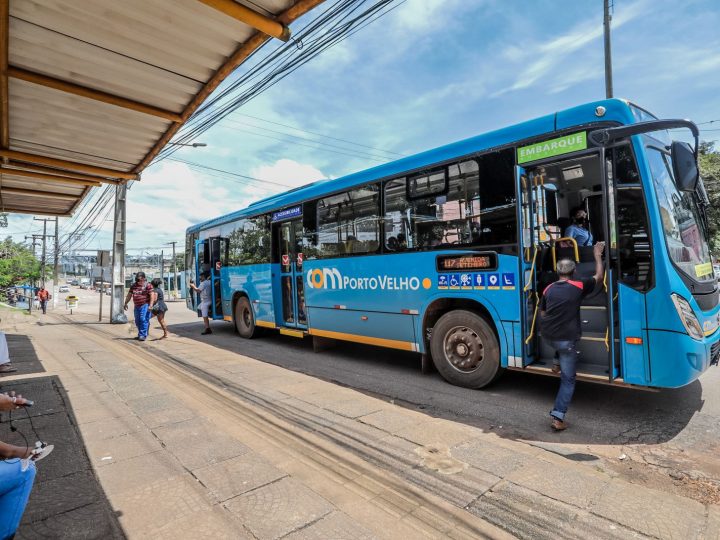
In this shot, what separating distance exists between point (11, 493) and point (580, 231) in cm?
553

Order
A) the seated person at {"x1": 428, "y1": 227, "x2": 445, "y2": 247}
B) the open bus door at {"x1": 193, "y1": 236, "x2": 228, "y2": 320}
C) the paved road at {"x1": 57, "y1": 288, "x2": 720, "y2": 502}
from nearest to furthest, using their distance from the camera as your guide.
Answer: the paved road at {"x1": 57, "y1": 288, "x2": 720, "y2": 502}
the seated person at {"x1": 428, "y1": 227, "x2": 445, "y2": 247}
the open bus door at {"x1": 193, "y1": 236, "x2": 228, "y2": 320}

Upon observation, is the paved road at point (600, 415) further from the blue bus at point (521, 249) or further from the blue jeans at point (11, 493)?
the blue jeans at point (11, 493)

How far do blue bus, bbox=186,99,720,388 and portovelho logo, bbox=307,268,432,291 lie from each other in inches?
0.8

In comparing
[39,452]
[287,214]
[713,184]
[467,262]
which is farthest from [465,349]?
[713,184]

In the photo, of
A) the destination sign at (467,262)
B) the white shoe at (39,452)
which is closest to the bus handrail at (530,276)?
the destination sign at (467,262)

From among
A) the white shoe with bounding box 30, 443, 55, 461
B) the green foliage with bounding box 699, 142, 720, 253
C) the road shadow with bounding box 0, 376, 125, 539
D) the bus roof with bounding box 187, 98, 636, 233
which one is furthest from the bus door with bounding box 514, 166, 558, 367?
the green foliage with bounding box 699, 142, 720, 253

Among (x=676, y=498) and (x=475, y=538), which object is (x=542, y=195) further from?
(x=475, y=538)

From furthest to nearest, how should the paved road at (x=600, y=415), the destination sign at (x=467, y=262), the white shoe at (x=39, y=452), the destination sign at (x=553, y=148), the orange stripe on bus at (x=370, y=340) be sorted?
the orange stripe on bus at (x=370, y=340) < the destination sign at (x=467, y=262) < the destination sign at (x=553, y=148) < the paved road at (x=600, y=415) < the white shoe at (x=39, y=452)

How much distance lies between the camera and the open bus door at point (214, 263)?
1108 centimetres

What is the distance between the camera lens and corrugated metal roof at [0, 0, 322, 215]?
331cm

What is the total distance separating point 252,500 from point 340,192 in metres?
5.29

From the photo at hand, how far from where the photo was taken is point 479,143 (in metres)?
5.10

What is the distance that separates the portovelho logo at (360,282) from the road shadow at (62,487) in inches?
160

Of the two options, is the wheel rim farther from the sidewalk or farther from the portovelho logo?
the sidewalk
